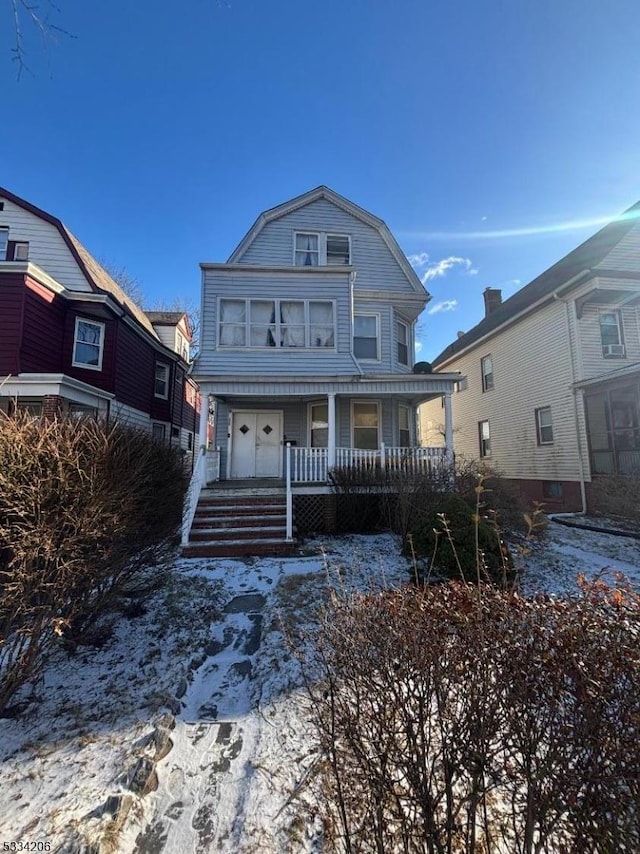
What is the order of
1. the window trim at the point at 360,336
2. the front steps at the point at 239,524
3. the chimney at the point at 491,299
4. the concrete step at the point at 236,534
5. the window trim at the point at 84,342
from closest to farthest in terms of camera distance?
the front steps at the point at 239,524 → the concrete step at the point at 236,534 → the window trim at the point at 360,336 → the window trim at the point at 84,342 → the chimney at the point at 491,299

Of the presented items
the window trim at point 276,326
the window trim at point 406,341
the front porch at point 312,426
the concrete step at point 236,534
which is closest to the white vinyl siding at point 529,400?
the front porch at point 312,426

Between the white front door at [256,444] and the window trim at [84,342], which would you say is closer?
the white front door at [256,444]

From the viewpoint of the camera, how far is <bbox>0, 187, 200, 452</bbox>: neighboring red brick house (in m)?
10.7

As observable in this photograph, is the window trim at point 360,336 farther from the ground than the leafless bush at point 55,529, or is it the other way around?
the window trim at point 360,336

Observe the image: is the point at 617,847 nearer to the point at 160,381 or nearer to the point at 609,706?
the point at 609,706

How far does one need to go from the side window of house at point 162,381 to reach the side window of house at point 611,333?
1836 cm

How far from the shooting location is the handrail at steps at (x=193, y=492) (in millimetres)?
7230

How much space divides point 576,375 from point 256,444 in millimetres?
11115

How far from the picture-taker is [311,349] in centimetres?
1107

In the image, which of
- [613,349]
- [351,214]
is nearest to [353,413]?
[351,214]

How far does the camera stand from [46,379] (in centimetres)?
1016

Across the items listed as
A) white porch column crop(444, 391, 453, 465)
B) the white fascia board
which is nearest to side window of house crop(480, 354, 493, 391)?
white porch column crop(444, 391, 453, 465)

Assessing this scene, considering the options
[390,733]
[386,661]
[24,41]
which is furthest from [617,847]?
[24,41]

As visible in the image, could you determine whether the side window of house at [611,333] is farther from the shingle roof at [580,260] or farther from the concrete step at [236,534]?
the concrete step at [236,534]
